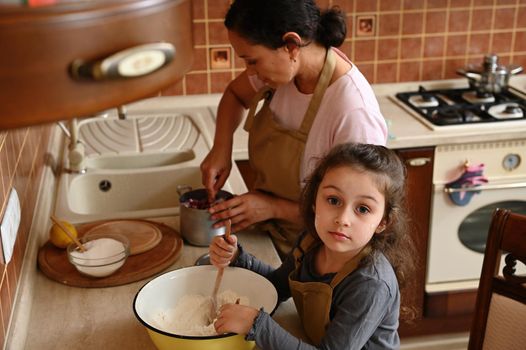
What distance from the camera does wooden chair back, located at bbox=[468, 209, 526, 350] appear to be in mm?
1337

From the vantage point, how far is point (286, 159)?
1653 millimetres

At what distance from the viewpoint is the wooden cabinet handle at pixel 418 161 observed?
2400 millimetres

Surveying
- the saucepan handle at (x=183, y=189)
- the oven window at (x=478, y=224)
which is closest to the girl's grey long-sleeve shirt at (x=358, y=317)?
the saucepan handle at (x=183, y=189)

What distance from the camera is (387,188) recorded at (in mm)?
1172

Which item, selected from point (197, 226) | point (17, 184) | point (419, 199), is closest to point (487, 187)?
point (419, 199)

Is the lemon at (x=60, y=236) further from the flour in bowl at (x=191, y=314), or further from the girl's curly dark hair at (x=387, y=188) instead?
the girl's curly dark hair at (x=387, y=188)

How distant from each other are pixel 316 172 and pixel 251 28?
1.27 ft

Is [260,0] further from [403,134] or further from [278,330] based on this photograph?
[403,134]

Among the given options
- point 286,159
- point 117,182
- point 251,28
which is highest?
point 251,28

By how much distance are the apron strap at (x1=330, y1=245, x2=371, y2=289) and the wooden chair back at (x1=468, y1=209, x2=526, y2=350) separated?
0.33 meters

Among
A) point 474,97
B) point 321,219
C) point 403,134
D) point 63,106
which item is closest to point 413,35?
point 474,97

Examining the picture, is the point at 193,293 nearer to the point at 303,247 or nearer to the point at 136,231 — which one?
the point at 303,247

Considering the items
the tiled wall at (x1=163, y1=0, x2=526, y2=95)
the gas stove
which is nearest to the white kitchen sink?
the tiled wall at (x1=163, y1=0, x2=526, y2=95)

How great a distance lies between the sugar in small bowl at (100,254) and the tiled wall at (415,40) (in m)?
1.29
